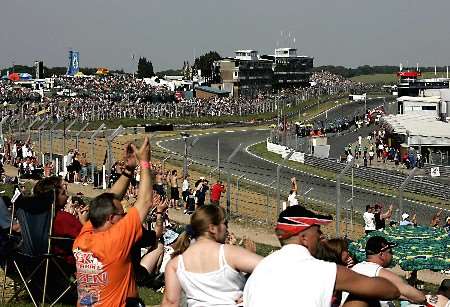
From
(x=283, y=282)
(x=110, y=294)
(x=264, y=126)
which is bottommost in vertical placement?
(x=264, y=126)

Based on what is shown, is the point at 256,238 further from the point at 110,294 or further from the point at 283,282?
the point at 283,282

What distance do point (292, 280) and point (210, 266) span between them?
1021 mm

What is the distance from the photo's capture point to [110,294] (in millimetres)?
6207

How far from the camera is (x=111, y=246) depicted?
A: 6.08m

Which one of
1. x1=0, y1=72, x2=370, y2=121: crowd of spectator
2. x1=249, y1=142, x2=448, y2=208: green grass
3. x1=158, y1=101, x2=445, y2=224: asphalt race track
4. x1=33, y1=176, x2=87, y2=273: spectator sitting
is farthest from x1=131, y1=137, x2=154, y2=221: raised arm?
x1=0, y1=72, x2=370, y2=121: crowd of spectator

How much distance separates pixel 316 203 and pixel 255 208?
3.00 meters

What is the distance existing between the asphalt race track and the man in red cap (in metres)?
19.1

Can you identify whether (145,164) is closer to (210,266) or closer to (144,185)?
(144,185)

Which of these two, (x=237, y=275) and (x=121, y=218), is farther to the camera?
(x=121, y=218)

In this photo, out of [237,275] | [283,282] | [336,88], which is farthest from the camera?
[336,88]

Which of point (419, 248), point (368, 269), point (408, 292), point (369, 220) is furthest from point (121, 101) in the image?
point (408, 292)

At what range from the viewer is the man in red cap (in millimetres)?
4504

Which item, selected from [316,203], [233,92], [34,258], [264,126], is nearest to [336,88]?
[233,92]

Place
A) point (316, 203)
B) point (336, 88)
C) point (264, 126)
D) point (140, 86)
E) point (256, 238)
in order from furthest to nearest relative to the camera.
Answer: point (336, 88) → point (140, 86) → point (264, 126) → point (316, 203) → point (256, 238)
